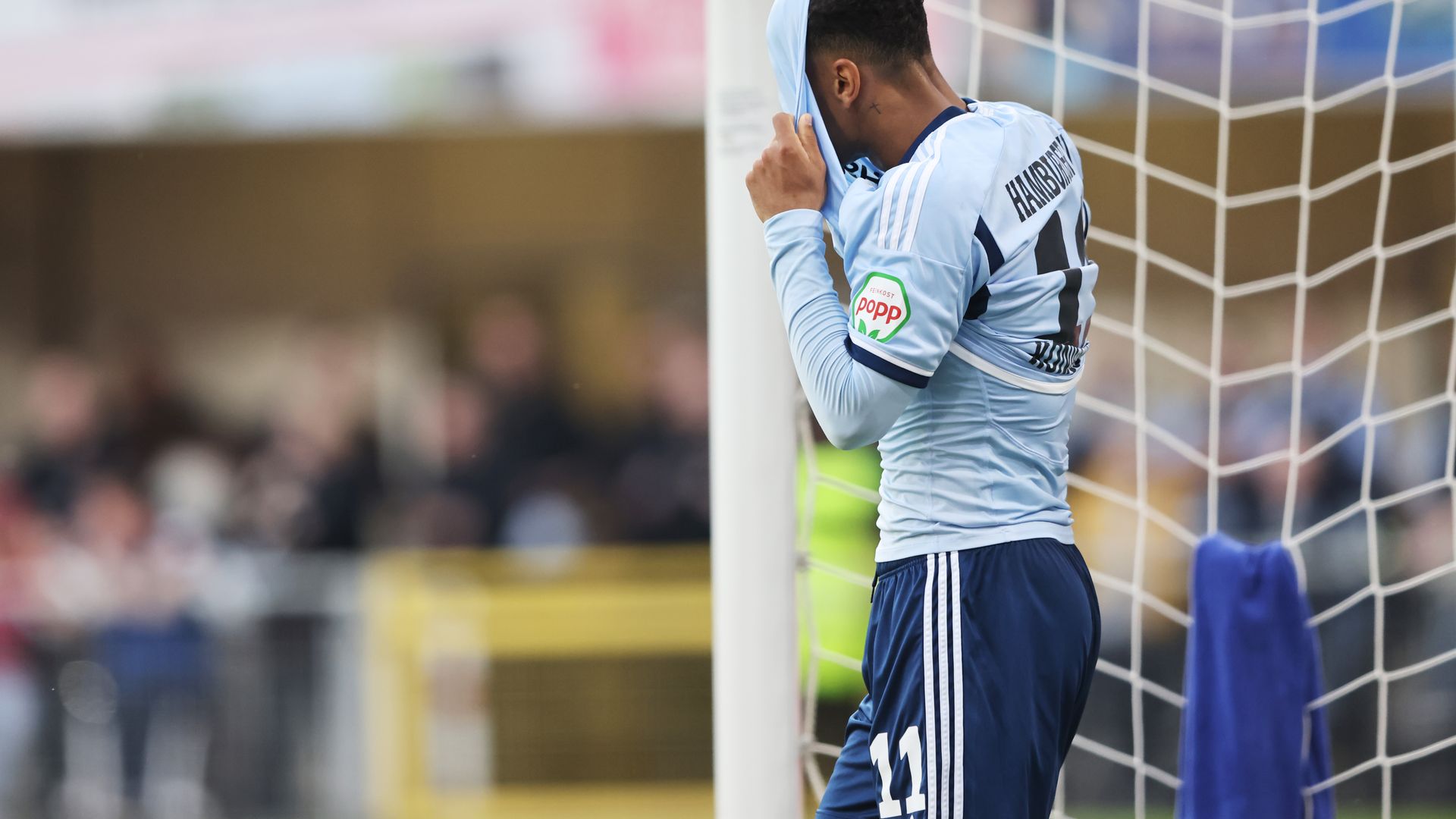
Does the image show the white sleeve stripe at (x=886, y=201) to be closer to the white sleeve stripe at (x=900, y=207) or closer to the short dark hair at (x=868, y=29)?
the white sleeve stripe at (x=900, y=207)

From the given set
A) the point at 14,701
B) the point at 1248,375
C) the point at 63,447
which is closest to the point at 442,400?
the point at 63,447

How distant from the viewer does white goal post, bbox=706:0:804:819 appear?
9.07ft

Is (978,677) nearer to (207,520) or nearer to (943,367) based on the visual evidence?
(943,367)

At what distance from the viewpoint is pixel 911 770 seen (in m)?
2.03

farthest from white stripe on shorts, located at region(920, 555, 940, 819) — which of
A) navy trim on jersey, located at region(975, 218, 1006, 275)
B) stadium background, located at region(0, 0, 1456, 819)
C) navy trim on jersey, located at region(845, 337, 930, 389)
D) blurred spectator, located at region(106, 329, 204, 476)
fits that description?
blurred spectator, located at region(106, 329, 204, 476)

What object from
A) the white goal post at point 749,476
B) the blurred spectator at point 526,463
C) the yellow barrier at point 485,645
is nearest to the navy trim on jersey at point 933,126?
the white goal post at point 749,476

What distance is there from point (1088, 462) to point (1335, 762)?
1530 millimetres

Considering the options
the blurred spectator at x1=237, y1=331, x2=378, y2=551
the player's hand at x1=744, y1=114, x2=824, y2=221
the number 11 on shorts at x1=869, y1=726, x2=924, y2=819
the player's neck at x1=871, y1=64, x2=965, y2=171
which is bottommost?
the number 11 on shorts at x1=869, y1=726, x2=924, y2=819

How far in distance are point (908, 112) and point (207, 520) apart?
697cm

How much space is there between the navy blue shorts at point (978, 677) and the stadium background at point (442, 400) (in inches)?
147

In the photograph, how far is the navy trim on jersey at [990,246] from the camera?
1.99m

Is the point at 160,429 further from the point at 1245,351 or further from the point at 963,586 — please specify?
the point at 963,586

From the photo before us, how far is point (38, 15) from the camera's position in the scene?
872cm

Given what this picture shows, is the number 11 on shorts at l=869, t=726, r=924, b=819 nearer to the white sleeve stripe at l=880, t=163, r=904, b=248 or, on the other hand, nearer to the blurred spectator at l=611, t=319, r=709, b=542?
the white sleeve stripe at l=880, t=163, r=904, b=248
